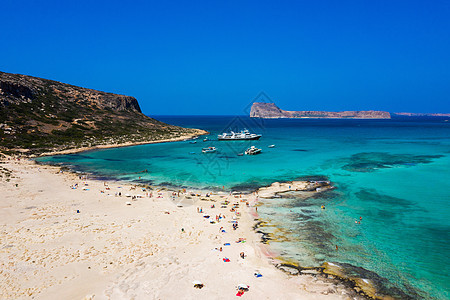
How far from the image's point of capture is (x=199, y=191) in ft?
125

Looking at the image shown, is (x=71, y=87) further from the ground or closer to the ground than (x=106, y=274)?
further from the ground

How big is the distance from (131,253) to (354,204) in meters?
25.4

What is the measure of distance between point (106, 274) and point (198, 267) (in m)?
6.02

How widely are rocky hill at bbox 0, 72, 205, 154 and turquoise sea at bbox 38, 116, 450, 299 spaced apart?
1676cm

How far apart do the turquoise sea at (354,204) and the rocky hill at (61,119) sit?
55.0 feet

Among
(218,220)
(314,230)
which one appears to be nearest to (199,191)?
(218,220)

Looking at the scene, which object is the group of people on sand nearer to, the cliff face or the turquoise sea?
the turquoise sea

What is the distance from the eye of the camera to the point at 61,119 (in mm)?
94188

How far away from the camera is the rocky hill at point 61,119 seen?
75.0 metres

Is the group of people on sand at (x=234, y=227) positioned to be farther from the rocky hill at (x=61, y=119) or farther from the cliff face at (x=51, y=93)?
the cliff face at (x=51, y=93)

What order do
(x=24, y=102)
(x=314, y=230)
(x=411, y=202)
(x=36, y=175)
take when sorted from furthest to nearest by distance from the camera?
1. (x=24, y=102)
2. (x=36, y=175)
3. (x=411, y=202)
4. (x=314, y=230)

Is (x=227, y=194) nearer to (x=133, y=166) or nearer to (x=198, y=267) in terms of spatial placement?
(x=198, y=267)

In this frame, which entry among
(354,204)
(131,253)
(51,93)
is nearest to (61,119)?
(51,93)

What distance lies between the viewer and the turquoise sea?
63.9ft
